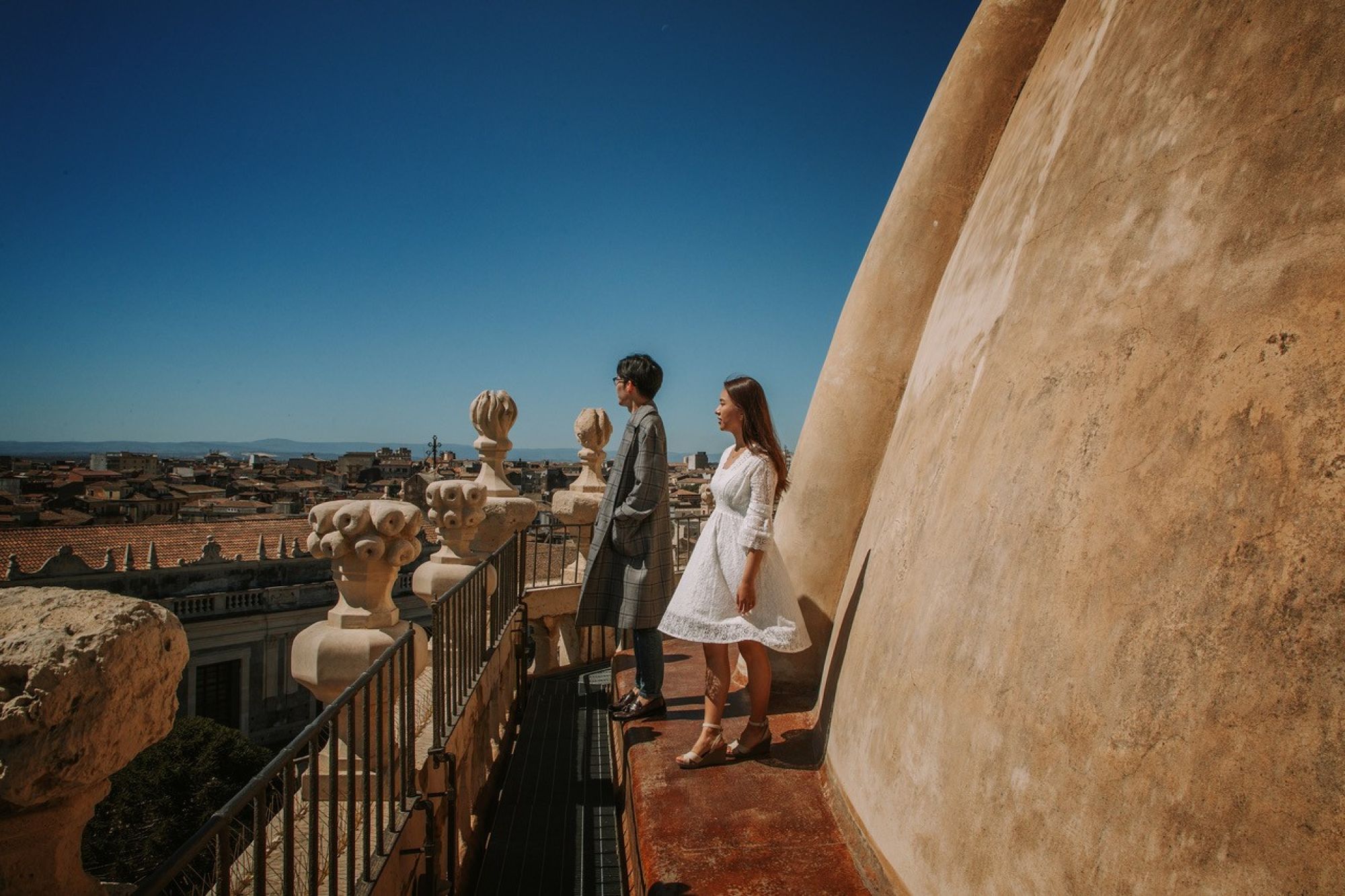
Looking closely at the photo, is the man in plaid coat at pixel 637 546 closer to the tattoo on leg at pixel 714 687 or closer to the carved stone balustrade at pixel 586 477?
the tattoo on leg at pixel 714 687

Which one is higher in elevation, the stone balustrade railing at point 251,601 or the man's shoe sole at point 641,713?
the man's shoe sole at point 641,713

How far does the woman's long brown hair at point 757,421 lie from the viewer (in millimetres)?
2842

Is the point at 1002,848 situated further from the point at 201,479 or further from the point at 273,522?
the point at 201,479

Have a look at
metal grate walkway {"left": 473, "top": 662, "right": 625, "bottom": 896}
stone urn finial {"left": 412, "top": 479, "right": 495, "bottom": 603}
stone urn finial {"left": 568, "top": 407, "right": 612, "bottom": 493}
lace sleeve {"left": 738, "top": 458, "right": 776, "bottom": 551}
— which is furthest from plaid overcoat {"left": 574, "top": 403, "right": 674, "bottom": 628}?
stone urn finial {"left": 568, "top": 407, "right": 612, "bottom": 493}

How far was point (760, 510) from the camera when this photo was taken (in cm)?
269

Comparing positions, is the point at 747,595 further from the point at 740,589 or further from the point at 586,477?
the point at 586,477

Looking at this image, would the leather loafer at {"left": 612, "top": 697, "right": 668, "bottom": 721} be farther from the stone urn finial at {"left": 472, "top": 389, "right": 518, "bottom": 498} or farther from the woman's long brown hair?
the stone urn finial at {"left": 472, "top": 389, "right": 518, "bottom": 498}

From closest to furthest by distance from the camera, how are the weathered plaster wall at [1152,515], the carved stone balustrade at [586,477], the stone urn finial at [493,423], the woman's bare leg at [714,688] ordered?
1. the weathered plaster wall at [1152,515]
2. the woman's bare leg at [714,688]
3. the stone urn finial at [493,423]
4. the carved stone balustrade at [586,477]

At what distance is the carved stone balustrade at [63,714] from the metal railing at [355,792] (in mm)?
190

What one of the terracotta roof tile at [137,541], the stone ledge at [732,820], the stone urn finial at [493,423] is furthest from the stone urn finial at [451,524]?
the terracotta roof tile at [137,541]

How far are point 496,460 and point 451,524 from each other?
1.12 metres

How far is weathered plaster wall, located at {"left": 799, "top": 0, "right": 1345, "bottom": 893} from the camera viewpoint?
987 mm

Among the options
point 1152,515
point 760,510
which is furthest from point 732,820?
point 1152,515

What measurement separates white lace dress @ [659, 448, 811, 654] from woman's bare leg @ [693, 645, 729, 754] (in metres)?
0.09
